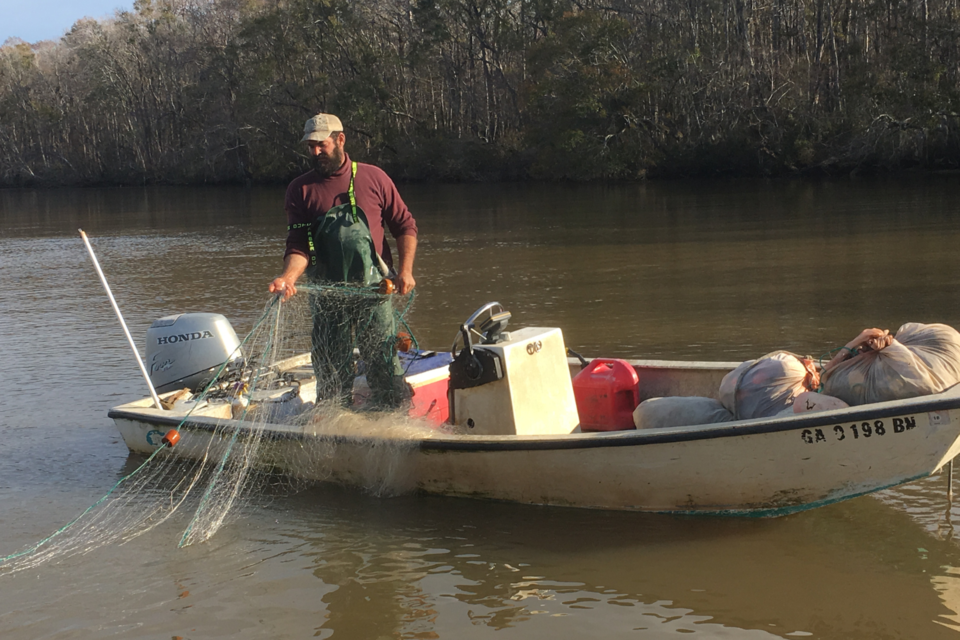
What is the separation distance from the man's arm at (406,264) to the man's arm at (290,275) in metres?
0.58

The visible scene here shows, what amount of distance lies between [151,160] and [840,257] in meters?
57.6

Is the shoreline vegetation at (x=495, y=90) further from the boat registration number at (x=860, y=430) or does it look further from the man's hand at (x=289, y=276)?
the boat registration number at (x=860, y=430)

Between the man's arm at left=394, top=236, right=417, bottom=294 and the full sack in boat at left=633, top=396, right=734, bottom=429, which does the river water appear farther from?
the man's arm at left=394, top=236, right=417, bottom=294

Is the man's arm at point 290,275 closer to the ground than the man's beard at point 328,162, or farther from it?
closer to the ground

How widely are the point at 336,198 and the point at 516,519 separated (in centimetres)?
215

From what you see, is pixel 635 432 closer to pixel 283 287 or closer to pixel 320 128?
pixel 283 287

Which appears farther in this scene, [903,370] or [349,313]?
[349,313]

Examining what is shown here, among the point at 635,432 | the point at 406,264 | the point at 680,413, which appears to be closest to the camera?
the point at 635,432

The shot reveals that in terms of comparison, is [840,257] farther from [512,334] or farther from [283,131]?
[283,131]

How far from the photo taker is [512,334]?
6129 millimetres

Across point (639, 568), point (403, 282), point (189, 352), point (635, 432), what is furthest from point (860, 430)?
point (189, 352)

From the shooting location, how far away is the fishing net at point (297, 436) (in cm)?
613

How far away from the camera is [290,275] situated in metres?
6.09

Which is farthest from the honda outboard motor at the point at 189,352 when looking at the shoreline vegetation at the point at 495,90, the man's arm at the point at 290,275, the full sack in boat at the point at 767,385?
the shoreline vegetation at the point at 495,90
